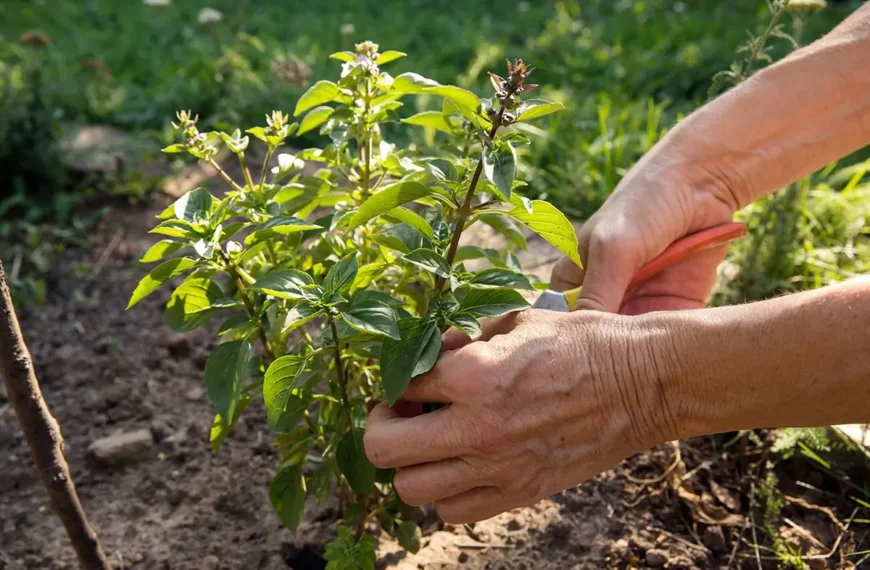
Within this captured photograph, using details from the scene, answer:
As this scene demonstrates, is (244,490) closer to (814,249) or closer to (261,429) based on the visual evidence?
(261,429)

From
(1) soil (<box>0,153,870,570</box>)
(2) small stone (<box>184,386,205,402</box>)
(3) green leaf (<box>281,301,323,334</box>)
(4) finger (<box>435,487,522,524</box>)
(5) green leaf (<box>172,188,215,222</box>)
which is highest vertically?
(5) green leaf (<box>172,188,215,222</box>)

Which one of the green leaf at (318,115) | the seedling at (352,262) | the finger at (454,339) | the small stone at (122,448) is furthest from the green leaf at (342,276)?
the small stone at (122,448)

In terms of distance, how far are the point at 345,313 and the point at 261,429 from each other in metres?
1.15

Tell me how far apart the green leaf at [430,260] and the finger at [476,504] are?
1.34 feet

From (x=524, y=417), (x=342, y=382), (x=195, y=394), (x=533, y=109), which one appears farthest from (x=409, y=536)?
(x=195, y=394)

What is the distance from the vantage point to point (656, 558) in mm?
1947

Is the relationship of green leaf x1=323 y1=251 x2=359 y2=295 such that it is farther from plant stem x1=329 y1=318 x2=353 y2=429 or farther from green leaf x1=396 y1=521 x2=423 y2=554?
green leaf x1=396 y1=521 x2=423 y2=554

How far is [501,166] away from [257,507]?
49.8 inches

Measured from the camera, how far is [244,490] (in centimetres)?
216

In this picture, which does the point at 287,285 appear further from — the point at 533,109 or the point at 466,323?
the point at 533,109

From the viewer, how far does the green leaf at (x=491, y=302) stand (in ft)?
4.58

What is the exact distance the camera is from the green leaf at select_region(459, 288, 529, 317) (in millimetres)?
1396

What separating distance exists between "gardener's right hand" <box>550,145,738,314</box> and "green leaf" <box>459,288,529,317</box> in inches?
14.7

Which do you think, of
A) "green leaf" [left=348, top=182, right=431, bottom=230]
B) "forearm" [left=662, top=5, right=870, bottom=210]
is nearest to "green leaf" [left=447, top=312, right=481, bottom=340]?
"green leaf" [left=348, top=182, right=431, bottom=230]
